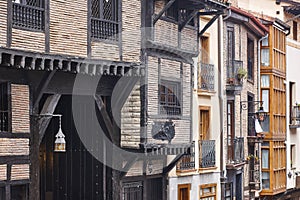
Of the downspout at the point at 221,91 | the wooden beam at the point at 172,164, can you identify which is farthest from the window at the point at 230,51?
Answer: the wooden beam at the point at 172,164

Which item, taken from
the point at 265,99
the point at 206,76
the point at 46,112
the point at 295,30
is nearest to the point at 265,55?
the point at 265,99

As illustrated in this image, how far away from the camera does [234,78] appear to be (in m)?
32.0

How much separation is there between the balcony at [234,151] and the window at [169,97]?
606 cm

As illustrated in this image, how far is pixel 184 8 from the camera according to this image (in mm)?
26391

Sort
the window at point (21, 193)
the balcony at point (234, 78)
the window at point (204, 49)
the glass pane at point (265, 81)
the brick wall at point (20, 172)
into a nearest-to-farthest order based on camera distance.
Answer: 1. the brick wall at point (20, 172)
2. the window at point (21, 193)
3. the window at point (204, 49)
4. the balcony at point (234, 78)
5. the glass pane at point (265, 81)

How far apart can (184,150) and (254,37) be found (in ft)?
37.4

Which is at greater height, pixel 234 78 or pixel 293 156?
pixel 234 78

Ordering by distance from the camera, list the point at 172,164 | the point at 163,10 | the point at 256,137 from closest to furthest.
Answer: the point at 163,10 → the point at 172,164 → the point at 256,137

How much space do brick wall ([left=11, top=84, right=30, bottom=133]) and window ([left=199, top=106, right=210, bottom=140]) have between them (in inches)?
386

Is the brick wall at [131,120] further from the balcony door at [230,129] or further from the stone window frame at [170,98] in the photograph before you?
the balcony door at [230,129]

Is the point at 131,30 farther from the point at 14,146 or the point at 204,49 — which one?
the point at 204,49

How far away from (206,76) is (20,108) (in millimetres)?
10396

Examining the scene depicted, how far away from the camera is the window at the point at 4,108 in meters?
20.1

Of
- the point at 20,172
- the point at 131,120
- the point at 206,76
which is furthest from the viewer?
the point at 206,76
